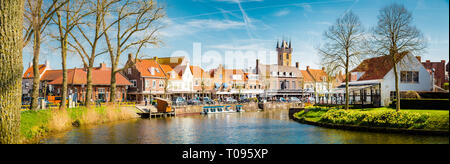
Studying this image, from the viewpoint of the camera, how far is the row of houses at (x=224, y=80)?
116 feet

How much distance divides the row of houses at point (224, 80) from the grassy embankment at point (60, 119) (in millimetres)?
6099

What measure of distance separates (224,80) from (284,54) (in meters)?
52.1

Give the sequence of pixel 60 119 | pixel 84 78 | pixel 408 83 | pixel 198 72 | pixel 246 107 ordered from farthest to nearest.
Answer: pixel 198 72 → pixel 246 107 → pixel 84 78 → pixel 408 83 → pixel 60 119

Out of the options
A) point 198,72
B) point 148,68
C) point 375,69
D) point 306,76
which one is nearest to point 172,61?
point 198,72

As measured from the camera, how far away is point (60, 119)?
2294 centimetres

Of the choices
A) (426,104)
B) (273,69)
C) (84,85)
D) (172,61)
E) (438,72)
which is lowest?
(426,104)

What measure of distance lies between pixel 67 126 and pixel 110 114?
767 cm

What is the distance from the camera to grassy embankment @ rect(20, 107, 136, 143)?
61.4 ft

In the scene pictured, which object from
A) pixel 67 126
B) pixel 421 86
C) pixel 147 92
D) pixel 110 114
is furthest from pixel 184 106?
pixel 421 86

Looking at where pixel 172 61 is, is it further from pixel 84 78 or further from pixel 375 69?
pixel 375 69

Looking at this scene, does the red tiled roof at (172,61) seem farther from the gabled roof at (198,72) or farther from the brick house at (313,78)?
the brick house at (313,78)

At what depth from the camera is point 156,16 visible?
105ft

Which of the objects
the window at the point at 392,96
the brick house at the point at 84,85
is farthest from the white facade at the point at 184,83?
the window at the point at 392,96
